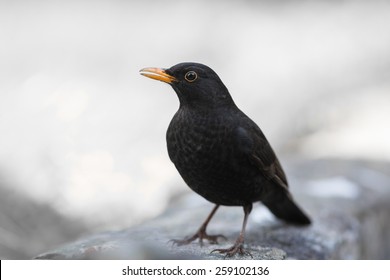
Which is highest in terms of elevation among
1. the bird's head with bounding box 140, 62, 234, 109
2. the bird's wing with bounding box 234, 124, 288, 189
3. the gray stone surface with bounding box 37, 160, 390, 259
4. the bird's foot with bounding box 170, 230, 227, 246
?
the bird's head with bounding box 140, 62, 234, 109

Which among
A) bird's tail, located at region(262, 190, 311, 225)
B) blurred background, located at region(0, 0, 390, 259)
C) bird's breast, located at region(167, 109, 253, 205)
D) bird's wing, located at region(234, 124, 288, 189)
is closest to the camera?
bird's breast, located at region(167, 109, 253, 205)

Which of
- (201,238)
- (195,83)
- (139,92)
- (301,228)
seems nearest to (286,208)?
(301,228)

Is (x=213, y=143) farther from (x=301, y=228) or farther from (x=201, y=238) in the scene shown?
(x=301, y=228)

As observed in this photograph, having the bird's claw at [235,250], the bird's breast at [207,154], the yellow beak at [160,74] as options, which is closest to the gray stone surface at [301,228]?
the bird's claw at [235,250]

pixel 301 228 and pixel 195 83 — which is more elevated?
pixel 195 83

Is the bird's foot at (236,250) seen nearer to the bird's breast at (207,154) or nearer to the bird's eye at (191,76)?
the bird's breast at (207,154)

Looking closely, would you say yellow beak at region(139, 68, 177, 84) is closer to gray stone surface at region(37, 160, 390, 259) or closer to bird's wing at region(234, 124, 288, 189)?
bird's wing at region(234, 124, 288, 189)

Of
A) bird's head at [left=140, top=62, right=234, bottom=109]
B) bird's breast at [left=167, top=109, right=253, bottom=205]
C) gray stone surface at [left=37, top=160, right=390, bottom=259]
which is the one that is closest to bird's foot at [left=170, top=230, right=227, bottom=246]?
gray stone surface at [left=37, top=160, right=390, bottom=259]
